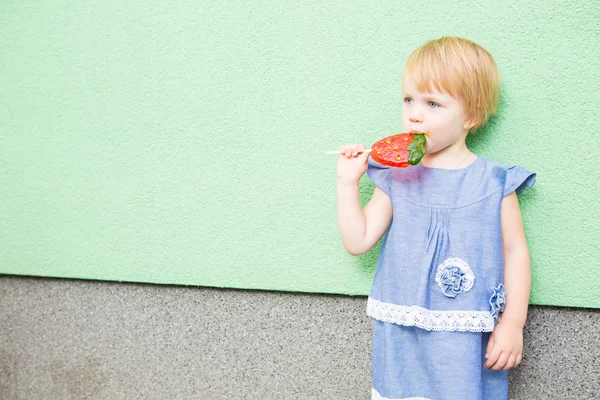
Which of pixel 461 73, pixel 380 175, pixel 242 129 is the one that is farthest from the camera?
pixel 242 129

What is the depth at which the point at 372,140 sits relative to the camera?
1100 millimetres

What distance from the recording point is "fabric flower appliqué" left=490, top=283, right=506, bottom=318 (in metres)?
0.92

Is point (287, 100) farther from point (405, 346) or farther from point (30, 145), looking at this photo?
point (30, 145)

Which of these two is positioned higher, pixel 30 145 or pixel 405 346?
pixel 30 145

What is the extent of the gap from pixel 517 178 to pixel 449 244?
0.54 feet

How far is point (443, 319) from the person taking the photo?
0.92m

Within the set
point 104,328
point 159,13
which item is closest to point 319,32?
point 159,13

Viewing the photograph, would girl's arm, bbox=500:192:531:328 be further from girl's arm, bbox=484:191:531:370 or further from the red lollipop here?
the red lollipop

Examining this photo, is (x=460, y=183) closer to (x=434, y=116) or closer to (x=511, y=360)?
(x=434, y=116)

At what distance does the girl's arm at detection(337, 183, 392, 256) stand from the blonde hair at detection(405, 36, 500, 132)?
215 mm

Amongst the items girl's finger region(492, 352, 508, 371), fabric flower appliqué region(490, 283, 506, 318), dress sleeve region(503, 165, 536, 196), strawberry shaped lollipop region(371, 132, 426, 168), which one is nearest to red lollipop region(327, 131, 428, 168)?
strawberry shaped lollipop region(371, 132, 426, 168)

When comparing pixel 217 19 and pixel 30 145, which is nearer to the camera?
pixel 217 19

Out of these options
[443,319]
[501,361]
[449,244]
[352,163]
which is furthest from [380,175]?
[501,361]

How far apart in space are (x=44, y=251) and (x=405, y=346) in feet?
2.99
